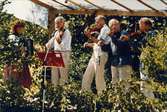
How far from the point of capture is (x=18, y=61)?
12422 millimetres

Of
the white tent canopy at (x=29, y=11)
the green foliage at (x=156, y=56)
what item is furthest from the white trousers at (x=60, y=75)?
the green foliage at (x=156, y=56)

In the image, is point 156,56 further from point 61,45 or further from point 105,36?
point 61,45

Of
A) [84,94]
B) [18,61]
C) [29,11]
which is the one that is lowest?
[84,94]

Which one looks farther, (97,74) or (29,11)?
(29,11)

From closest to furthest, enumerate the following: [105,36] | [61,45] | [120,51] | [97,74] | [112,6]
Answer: [120,51] → [105,36] → [97,74] → [61,45] → [112,6]

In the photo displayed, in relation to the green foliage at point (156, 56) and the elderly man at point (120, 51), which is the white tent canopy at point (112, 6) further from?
the green foliage at point (156, 56)

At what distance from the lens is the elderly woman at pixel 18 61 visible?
12.3m

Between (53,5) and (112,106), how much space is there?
5.53 meters

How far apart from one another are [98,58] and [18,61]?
1.83m

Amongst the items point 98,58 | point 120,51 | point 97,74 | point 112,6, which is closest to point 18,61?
point 98,58

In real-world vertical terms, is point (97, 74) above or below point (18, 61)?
below

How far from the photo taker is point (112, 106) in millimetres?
11234

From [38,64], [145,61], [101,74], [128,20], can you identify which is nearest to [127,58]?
[101,74]

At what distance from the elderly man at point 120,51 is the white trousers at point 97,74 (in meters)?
0.41
